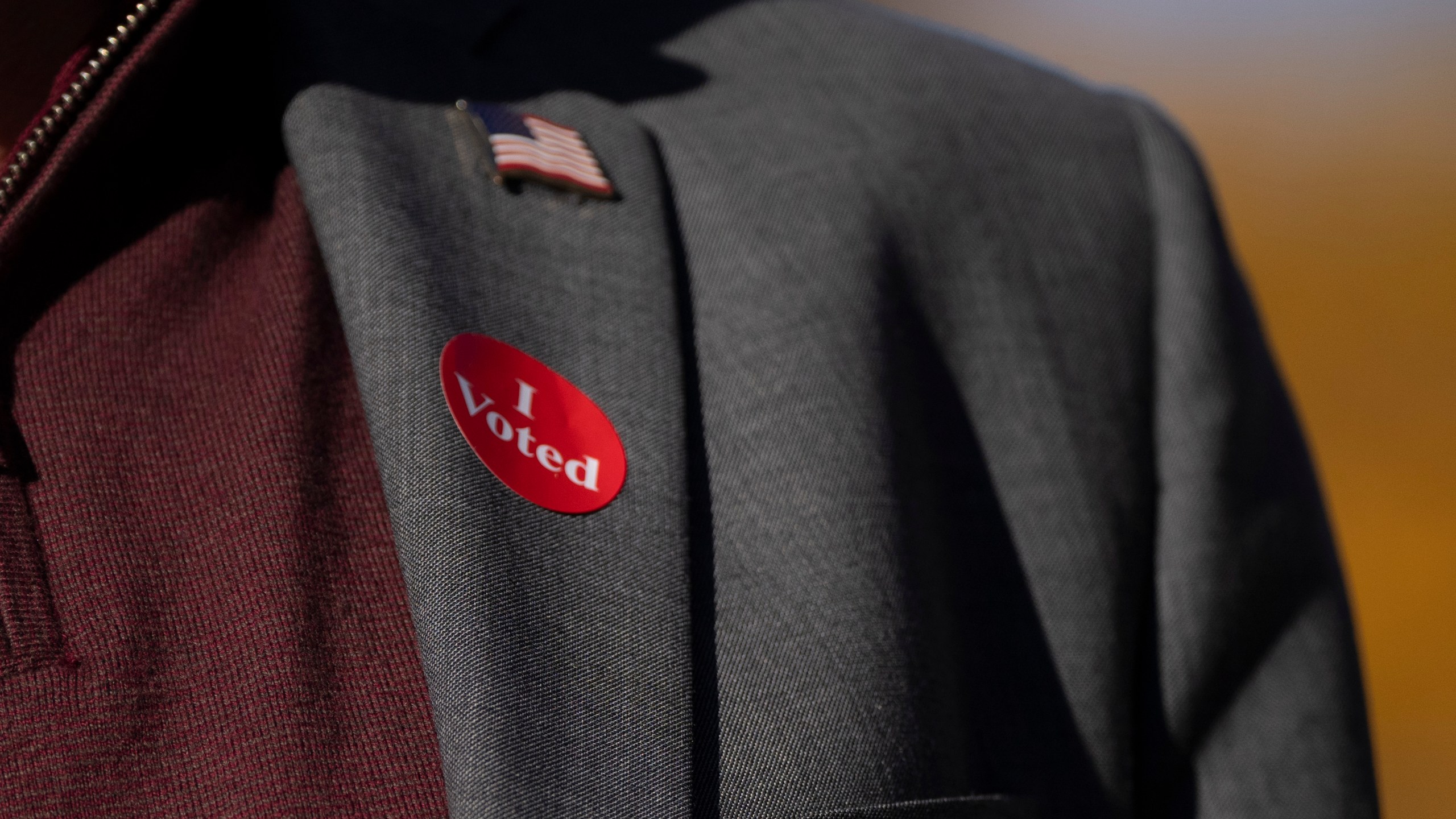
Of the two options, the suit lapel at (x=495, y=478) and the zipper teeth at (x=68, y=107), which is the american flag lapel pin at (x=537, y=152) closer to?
the suit lapel at (x=495, y=478)

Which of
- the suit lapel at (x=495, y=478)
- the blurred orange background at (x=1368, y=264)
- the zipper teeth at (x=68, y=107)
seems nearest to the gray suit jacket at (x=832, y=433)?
the suit lapel at (x=495, y=478)

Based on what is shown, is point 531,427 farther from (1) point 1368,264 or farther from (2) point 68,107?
(1) point 1368,264

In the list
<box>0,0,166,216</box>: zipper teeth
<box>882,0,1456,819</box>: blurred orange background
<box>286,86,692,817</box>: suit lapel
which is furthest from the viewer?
<box>882,0,1456,819</box>: blurred orange background

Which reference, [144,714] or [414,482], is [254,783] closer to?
[144,714]

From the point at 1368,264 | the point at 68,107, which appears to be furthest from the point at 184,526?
the point at 1368,264

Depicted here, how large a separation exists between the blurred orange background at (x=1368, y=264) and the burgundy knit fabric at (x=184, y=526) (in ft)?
8.84

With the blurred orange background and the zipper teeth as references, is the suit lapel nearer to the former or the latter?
the zipper teeth

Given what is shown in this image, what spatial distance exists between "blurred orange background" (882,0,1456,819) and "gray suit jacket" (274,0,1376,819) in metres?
2.13

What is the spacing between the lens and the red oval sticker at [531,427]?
706 millimetres

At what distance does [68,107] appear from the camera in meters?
0.78

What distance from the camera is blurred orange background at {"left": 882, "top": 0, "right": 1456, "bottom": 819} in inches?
173

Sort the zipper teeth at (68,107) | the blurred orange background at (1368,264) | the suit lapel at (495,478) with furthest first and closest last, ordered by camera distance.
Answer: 1. the blurred orange background at (1368,264)
2. the zipper teeth at (68,107)
3. the suit lapel at (495,478)

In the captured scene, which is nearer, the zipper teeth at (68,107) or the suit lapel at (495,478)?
the suit lapel at (495,478)

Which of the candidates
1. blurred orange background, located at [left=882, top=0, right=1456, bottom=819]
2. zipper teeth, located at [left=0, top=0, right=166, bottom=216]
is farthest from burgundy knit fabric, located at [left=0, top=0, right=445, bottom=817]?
blurred orange background, located at [left=882, top=0, right=1456, bottom=819]
